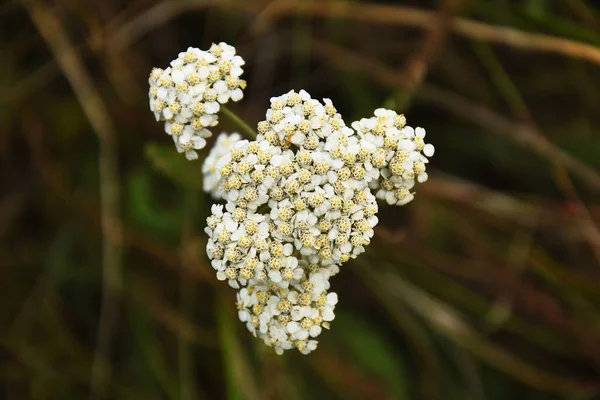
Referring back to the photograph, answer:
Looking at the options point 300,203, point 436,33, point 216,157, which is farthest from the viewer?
point 436,33

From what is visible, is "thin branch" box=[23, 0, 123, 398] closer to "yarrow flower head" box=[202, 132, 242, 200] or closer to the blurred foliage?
the blurred foliage

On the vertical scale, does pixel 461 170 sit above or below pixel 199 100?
above

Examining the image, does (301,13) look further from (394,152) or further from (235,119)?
(394,152)

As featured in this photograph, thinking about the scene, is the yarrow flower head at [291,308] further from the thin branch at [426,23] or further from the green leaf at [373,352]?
the green leaf at [373,352]

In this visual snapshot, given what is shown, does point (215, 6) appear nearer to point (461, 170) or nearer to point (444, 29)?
point (444, 29)

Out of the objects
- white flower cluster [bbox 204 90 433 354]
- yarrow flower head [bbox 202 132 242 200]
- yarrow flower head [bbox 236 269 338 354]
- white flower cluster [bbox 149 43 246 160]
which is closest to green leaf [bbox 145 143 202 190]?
yarrow flower head [bbox 202 132 242 200]

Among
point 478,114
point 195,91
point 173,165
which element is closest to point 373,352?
point 478,114

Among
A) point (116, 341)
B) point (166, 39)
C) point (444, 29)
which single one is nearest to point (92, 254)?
point (116, 341)
